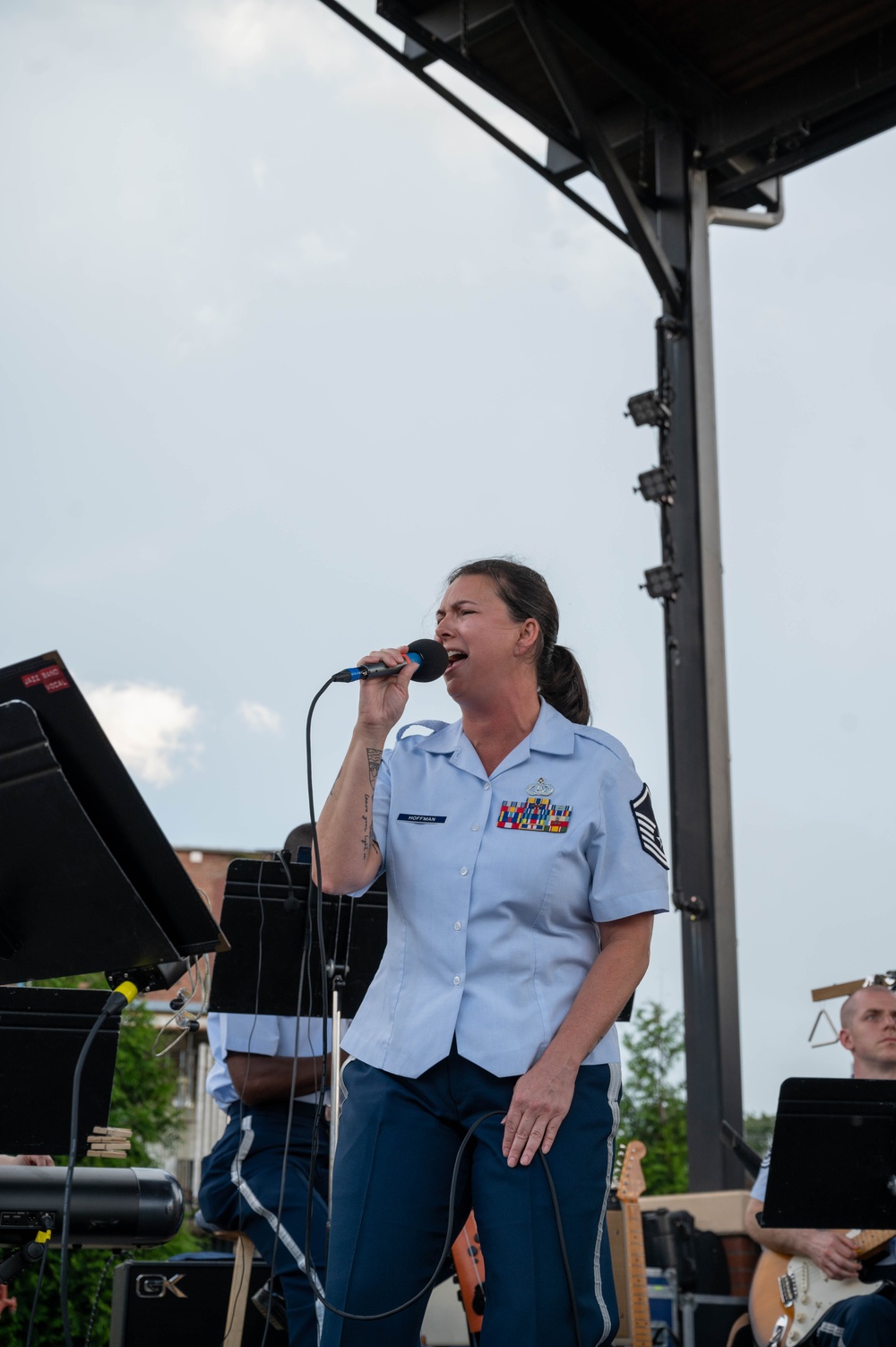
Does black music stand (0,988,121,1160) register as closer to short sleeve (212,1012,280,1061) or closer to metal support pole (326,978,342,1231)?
metal support pole (326,978,342,1231)

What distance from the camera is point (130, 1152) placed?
522 centimetres

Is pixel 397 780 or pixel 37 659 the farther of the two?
pixel 397 780

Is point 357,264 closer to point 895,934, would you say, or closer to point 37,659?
point 895,934

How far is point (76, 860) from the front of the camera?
191 cm

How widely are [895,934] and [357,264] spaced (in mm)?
8938

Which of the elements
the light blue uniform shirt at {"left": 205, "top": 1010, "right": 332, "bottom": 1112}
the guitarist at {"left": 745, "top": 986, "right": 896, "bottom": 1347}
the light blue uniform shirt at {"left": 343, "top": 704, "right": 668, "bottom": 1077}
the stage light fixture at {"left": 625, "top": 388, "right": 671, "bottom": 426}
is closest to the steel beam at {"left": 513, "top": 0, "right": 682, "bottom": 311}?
the stage light fixture at {"left": 625, "top": 388, "right": 671, "bottom": 426}

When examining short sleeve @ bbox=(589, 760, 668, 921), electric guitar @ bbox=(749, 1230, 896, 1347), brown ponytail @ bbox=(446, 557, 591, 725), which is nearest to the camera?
short sleeve @ bbox=(589, 760, 668, 921)

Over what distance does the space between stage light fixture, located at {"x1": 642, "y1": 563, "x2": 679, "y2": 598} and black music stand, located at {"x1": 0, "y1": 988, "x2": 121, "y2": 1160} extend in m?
5.04

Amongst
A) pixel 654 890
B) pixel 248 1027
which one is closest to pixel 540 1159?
pixel 654 890

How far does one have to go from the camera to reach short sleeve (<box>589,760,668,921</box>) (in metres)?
2.25

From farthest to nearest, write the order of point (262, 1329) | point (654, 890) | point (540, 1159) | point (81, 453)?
1. point (81, 453)
2. point (262, 1329)
3. point (654, 890)
4. point (540, 1159)

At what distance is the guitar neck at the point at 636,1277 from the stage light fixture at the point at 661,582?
135 inches

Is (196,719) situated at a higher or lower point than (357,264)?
lower

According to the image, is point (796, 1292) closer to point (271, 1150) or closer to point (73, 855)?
point (271, 1150)
